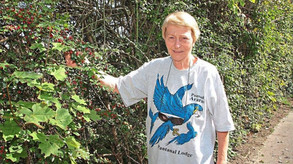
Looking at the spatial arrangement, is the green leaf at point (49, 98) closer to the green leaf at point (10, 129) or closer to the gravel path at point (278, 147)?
the green leaf at point (10, 129)

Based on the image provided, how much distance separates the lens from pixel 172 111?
7.84 ft

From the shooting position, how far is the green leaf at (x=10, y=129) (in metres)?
1.69

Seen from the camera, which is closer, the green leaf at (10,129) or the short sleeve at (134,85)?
the green leaf at (10,129)

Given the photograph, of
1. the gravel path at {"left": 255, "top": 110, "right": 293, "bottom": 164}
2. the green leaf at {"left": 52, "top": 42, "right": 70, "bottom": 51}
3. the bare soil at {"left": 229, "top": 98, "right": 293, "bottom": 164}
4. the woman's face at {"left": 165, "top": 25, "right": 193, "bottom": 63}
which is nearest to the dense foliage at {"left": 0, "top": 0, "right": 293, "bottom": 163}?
the green leaf at {"left": 52, "top": 42, "right": 70, "bottom": 51}

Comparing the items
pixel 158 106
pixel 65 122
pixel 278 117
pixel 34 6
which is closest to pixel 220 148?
pixel 158 106

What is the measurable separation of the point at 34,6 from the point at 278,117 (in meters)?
6.29

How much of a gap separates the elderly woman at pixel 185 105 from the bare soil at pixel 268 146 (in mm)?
2752

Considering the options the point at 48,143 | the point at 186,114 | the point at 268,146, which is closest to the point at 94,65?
the point at 186,114

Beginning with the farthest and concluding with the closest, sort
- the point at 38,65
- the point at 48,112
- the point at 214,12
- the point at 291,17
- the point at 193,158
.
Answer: the point at 291,17 < the point at 214,12 < the point at 193,158 < the point at 38,65 < the point at 48,112

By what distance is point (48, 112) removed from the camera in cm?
169

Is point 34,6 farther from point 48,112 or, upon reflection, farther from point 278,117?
point 278,117

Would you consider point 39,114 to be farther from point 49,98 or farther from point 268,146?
point 268,146

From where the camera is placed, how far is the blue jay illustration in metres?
2.34

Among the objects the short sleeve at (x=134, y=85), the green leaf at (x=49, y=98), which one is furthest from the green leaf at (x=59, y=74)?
the short sleeve at (x=134, y=85)
